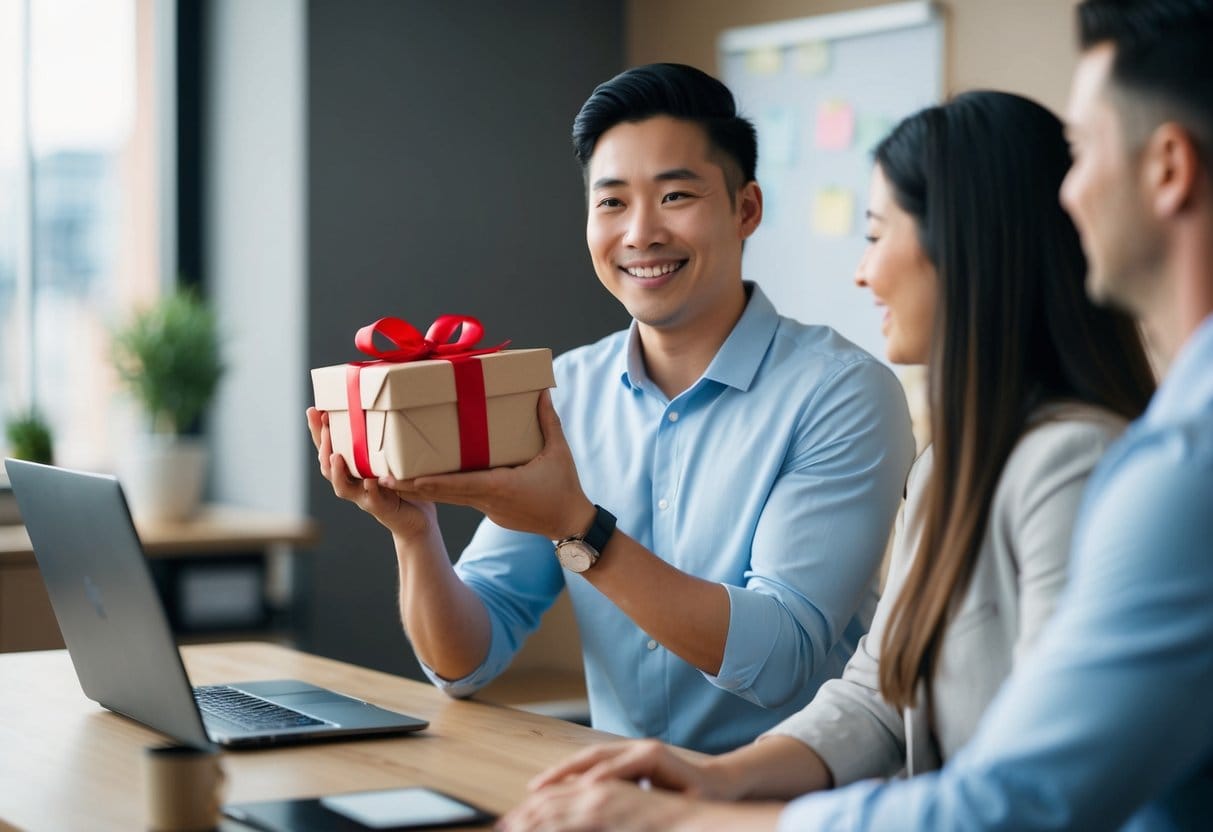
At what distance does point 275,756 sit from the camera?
1487 millimetres

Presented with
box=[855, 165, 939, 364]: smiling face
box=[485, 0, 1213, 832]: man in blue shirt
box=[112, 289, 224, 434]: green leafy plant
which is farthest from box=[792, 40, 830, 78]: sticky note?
box=[485, 0, 1213, 832]: man in blue shirt

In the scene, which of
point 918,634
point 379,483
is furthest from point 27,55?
point 918,634

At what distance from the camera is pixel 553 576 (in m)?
2.10

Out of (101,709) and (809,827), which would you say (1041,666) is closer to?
(809,827)

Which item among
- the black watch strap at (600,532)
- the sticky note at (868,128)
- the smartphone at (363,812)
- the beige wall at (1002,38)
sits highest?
the beige wall at (1002,38)

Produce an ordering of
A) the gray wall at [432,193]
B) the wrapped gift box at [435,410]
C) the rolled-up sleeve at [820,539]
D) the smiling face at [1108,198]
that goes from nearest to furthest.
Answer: the smiling face at [1108,198]
the wrapped gift box at [435,410]
the rolled-up sleeve at [820,539]
the gray wall at [432,193]

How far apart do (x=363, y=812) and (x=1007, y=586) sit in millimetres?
580

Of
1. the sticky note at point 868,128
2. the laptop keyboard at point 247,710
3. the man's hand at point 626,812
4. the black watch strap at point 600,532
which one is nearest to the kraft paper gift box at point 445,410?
the black watch strap at point 600,532

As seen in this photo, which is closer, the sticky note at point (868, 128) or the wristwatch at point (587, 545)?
the wristwatch at point (587, 545)

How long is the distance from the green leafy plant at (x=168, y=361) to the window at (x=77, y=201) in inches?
6.2

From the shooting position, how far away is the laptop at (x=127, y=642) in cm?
138

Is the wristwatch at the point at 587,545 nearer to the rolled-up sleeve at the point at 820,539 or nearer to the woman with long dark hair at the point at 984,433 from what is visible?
the rolled-up sleeve at the point at 820,539

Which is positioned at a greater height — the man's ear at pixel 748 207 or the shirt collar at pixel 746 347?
the man's ear at pixel 748 207

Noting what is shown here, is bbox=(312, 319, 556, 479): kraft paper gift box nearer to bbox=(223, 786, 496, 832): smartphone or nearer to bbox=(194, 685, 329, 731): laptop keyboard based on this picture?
bbox=(194, 685, 329, 731): laptop keyboard
